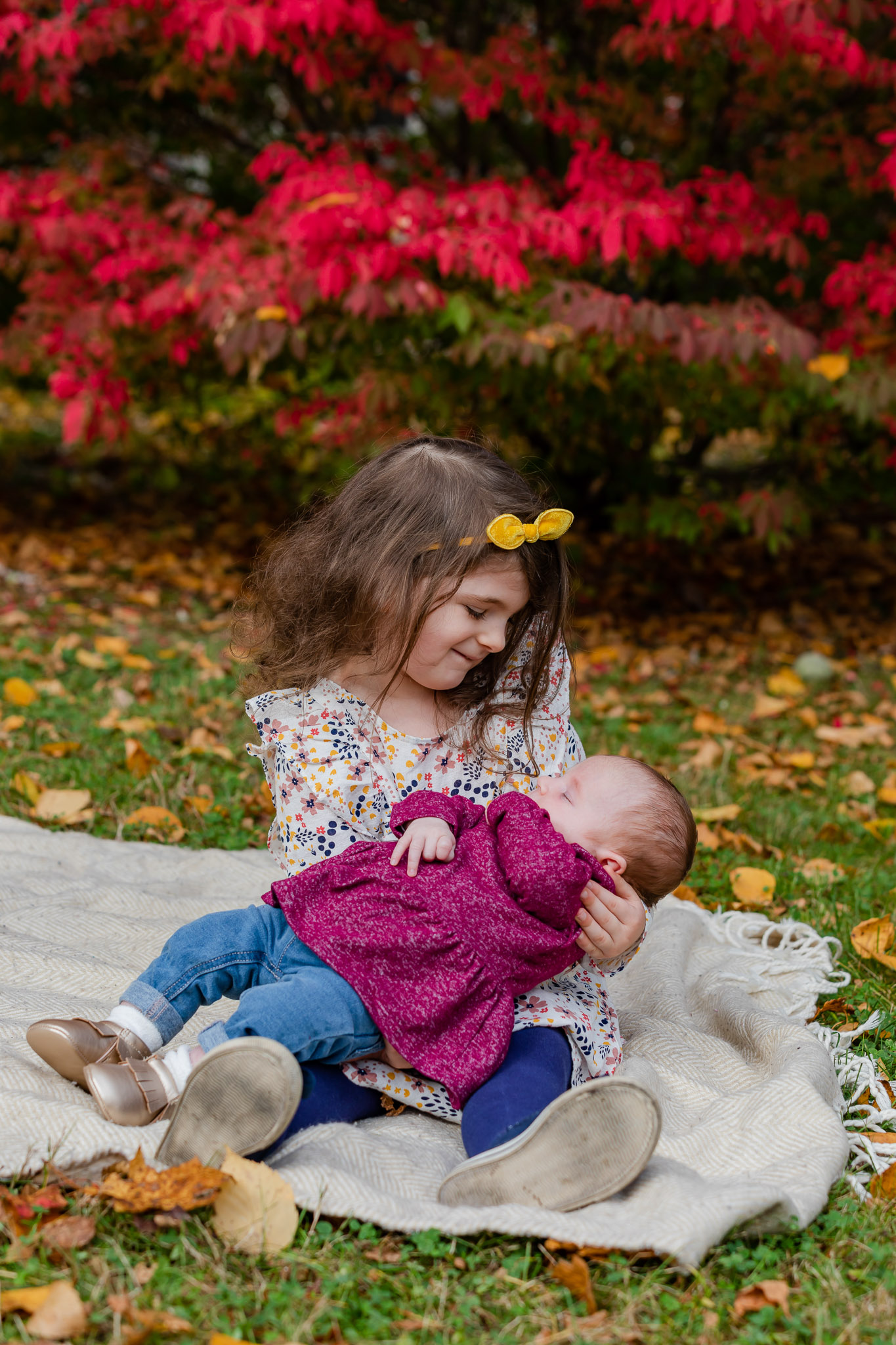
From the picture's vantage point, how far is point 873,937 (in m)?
2.92

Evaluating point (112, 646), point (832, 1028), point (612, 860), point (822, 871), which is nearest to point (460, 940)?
point (612, 860)

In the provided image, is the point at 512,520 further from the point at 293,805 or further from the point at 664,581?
the point at 664,581

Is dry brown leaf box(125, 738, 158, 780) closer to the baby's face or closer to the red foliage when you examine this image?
the red foliage

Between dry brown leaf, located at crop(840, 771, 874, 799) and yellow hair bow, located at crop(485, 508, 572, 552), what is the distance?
203 centimetres

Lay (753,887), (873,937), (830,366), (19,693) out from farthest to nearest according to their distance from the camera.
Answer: (830,366) < (19,693) < (753,887) < (873,937)

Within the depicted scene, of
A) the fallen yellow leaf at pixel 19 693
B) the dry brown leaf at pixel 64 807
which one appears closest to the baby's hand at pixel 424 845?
the dry brown leaf at pixel 64 807

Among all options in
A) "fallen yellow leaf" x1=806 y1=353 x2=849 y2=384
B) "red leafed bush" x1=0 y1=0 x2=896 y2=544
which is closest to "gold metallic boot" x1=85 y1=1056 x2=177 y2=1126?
"red leafed bush" x1=0 y1=0 x2=896 y2=544

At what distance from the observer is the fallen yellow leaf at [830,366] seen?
15.8ft

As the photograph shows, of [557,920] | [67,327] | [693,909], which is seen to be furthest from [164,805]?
[67,327]

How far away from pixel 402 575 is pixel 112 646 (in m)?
2.79

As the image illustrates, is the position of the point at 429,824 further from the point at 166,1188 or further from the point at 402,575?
the point at 166,1188

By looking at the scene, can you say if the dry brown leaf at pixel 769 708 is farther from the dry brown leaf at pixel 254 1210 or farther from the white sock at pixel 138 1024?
the dry brown leaf at pixel 254 1210

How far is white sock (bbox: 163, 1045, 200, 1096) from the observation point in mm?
2105

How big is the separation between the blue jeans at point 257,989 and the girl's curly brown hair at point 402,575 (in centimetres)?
56
